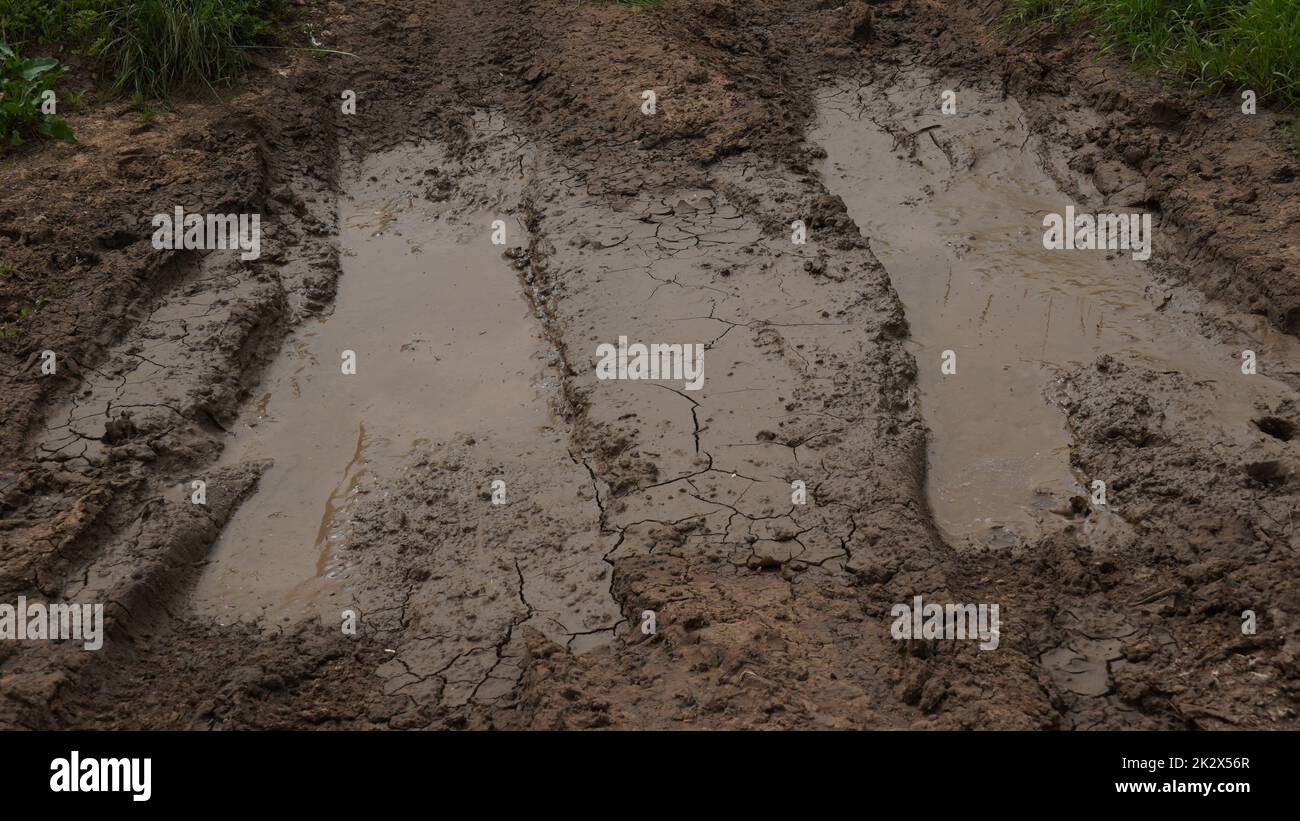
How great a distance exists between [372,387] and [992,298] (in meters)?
2.93

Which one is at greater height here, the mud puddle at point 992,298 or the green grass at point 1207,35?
the green grass at point 1207,35

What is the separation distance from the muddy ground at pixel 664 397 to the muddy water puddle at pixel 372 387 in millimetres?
22

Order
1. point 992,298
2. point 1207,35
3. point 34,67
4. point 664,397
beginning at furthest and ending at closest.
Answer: point 34,67, point 1207,35, point 992,298, point 664,397

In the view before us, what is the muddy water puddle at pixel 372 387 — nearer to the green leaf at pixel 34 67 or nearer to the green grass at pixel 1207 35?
the green leaf at pixel 34 67

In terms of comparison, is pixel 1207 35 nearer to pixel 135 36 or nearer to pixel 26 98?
pixel 135 36

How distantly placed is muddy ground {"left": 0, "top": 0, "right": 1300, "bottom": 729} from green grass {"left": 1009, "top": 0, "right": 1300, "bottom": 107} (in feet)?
0.58

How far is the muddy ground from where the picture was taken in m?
3.48

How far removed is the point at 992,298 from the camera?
5.19 metres

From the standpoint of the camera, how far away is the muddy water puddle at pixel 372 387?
4.10 metres

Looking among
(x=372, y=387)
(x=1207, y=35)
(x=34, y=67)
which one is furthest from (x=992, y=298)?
(x=34, y=67)

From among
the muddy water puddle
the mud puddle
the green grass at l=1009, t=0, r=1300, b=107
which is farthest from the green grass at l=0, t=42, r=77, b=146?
the green grass at l=1009, t=0, r=1300, b=107

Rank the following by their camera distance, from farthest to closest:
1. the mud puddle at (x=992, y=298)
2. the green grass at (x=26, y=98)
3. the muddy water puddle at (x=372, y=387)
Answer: the green grass at (x=26, y=98)
the mud puddle at (x=992, y=298)
the muddy water puddle at (x=372, y=387)

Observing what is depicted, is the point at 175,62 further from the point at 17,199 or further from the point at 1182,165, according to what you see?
the point at 1182,165

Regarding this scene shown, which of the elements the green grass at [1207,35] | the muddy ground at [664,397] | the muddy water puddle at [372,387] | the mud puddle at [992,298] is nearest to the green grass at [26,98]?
the muddy ground at [664,397]
